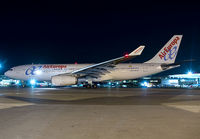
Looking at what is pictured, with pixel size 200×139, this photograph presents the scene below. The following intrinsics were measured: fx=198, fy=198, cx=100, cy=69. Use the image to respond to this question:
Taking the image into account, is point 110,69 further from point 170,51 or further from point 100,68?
point 170,51

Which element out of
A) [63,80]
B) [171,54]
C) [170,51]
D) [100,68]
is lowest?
[63,80]

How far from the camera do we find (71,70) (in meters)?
27.4

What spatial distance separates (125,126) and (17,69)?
2667cm

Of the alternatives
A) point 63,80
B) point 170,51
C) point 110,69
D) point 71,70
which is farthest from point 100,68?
point 170,51

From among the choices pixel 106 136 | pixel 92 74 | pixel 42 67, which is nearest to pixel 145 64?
pixel 92 74

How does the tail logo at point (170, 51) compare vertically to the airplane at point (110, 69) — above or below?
above

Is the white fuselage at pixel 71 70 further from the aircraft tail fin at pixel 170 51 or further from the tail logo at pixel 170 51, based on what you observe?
the tail logo at pixel 170 51

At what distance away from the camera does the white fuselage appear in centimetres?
2617

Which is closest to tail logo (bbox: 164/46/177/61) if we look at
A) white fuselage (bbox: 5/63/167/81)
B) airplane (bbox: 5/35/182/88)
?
airplane (bbox: 5/35/182/88)

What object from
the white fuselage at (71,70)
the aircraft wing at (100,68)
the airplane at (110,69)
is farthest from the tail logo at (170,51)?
the aircraft wing at (100,68)

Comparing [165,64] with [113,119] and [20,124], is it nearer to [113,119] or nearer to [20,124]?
[113,119]

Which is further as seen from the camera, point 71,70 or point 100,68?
point 71,70

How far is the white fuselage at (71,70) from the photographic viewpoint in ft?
85.9

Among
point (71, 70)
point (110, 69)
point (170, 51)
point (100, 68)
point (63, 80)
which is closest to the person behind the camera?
point (63, 80)
